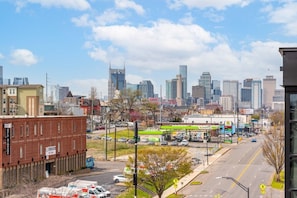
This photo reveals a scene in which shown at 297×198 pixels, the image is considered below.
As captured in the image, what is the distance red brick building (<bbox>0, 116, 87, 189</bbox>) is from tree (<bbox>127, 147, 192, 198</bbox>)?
12.7m

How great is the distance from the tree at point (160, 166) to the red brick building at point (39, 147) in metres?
12.7

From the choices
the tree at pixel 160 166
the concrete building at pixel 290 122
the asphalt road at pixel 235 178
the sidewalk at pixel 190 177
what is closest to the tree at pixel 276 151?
the asphalt road at pixel 235 178

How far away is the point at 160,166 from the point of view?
135 feet

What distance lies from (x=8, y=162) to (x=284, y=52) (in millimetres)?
39535

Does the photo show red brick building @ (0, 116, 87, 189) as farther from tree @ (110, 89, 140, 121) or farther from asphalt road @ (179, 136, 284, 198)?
tree @ (110, 89, 140, 121)

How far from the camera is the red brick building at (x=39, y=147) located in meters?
45.2

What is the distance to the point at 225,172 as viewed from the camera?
62250 millimetres

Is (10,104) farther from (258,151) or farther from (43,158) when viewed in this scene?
(258,151)

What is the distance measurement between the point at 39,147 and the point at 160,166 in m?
16.7

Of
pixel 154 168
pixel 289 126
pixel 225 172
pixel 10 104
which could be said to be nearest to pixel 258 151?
pixel 225 172

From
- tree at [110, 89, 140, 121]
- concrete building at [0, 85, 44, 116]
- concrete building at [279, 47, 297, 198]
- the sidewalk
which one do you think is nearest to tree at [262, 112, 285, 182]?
the sidewalk

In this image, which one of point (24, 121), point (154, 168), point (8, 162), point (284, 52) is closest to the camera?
point (284, 52)

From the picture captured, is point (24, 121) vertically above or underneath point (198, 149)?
above

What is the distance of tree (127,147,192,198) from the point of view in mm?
40969
